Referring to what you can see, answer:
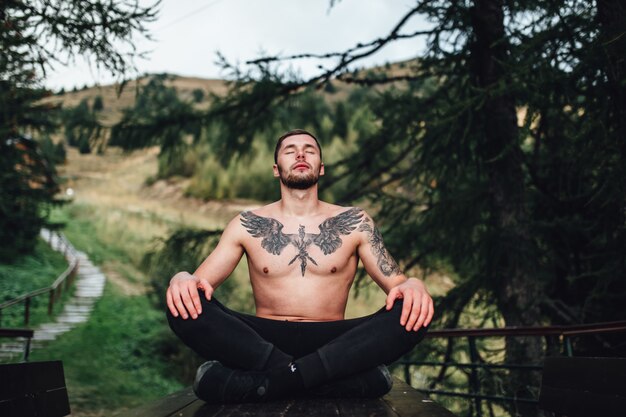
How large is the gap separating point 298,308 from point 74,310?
16.9 metres

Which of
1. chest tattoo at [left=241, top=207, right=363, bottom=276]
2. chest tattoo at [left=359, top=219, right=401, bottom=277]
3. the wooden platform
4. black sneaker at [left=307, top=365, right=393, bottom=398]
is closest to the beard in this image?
chest tattoo at [left=241, top=207, right=363, bottom=276]

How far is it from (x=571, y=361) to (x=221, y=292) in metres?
14.1

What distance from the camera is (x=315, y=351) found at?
2.45 m

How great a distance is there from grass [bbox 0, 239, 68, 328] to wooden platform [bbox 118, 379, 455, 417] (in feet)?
46.4

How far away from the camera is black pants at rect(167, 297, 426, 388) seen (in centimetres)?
237

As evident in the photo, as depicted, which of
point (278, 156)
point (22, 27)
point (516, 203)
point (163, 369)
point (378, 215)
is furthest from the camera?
point (163, 369)

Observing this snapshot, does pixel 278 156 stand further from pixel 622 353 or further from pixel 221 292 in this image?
pixel 221 292

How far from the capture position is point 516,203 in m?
5.72

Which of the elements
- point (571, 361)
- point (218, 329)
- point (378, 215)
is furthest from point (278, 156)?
point (378, 215)

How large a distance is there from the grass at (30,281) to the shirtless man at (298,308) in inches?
548

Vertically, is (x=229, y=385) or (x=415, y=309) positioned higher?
(x=415, y=309)

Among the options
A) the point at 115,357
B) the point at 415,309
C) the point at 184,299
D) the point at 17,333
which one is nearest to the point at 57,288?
the point at 115,357

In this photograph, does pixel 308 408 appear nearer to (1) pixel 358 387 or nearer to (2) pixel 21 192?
(1) pixel 358 387

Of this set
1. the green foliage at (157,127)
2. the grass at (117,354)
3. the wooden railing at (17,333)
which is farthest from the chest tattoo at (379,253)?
the grass at (117,354)
